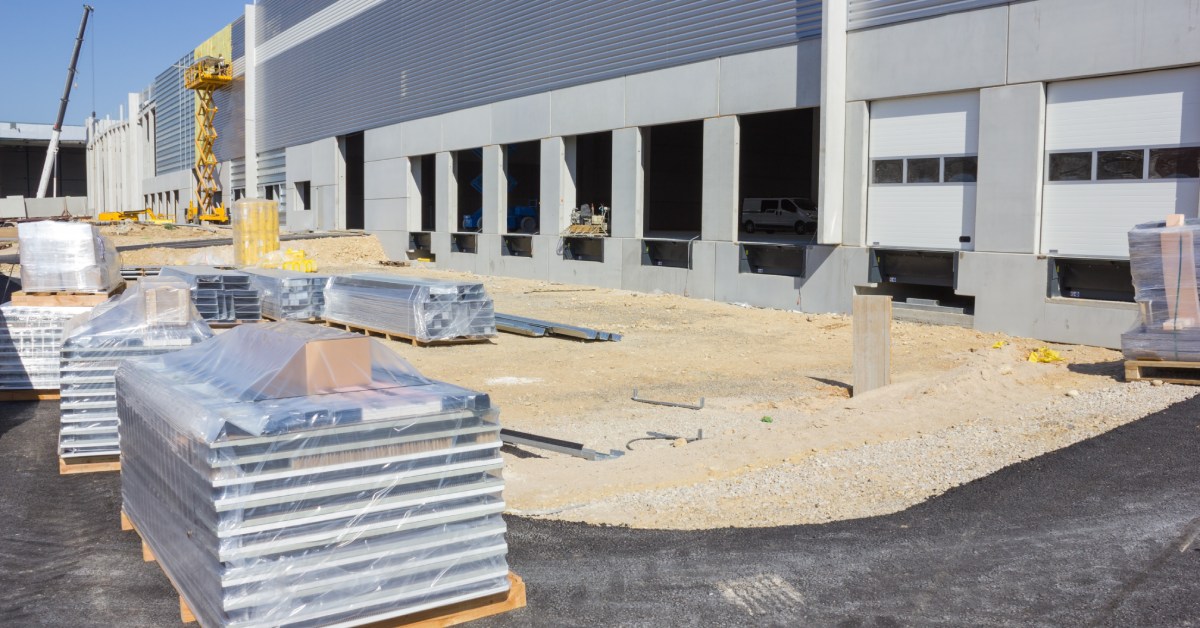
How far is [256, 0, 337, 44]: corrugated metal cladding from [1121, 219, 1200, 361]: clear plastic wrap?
36.3m

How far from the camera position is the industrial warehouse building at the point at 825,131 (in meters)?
14.8

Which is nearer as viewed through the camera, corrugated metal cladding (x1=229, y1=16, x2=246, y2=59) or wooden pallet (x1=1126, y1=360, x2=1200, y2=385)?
wooden pallet (x1=1126, y1=360, x2=1200, y2=385)

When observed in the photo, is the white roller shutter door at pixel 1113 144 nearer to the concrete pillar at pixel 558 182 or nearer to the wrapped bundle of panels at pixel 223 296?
the wrapped bundle of panels at pixel 223 296

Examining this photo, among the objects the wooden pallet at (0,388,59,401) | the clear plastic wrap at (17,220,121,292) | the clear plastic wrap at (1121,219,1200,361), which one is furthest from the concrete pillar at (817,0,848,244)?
the wooden pallet at (0,388,59,401)

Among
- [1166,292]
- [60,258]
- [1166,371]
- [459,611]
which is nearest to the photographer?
[459,611]

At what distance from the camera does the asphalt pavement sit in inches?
197

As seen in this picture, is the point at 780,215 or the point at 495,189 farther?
the point at 780,215

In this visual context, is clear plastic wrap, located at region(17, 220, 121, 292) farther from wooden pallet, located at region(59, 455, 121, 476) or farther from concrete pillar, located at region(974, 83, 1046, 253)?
concrete pillar, located at region(974, 83, 1046, 253)

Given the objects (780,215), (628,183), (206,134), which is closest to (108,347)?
(628,183)

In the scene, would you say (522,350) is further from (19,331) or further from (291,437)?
(291,437)

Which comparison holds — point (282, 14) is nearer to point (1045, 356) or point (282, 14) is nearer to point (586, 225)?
point (586, 225)

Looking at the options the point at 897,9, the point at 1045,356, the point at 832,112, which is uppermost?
the point at 897,9

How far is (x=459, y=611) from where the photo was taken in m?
4.96

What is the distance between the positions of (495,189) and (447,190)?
3.31 metres
